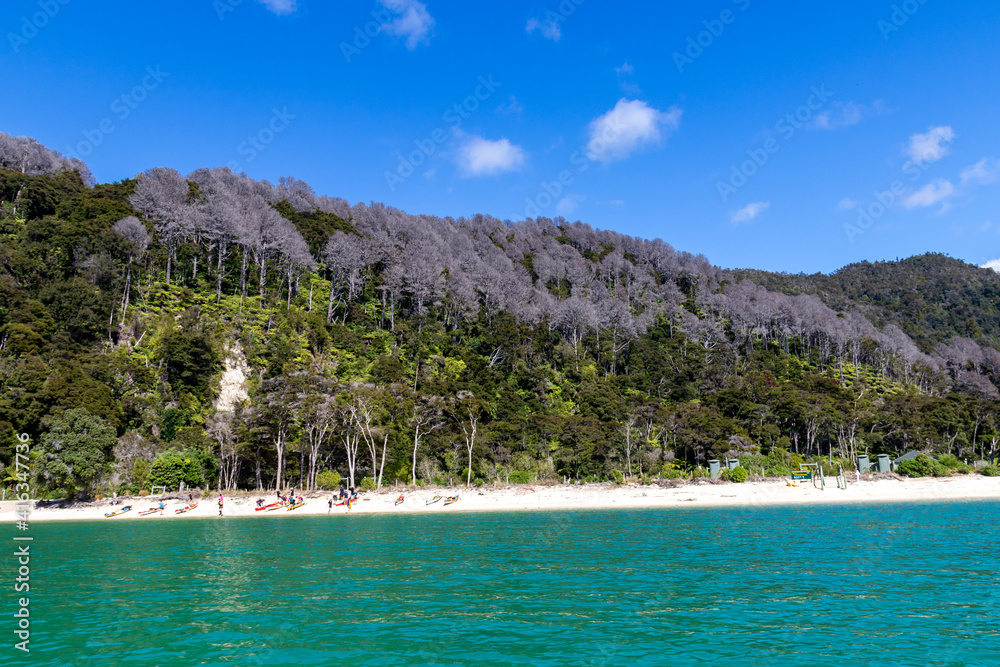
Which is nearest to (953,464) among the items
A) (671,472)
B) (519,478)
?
(671,472)

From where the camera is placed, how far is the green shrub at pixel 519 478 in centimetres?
5188

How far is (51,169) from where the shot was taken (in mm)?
85875

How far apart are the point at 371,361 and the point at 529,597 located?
51785 mm

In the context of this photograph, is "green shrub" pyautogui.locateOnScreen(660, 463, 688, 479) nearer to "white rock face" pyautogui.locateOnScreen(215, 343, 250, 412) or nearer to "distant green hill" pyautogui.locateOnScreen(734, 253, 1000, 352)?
"white rock face" pyautogui.locateOnScreen(215, 343, 250, 412)

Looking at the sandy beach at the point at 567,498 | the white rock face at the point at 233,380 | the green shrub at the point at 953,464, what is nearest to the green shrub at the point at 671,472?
the sandy beach at the point at 567,498

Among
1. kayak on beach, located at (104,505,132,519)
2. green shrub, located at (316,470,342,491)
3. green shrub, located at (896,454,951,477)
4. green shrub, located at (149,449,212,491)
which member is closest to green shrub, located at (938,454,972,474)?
green shrub, located at (896,454,951,477)

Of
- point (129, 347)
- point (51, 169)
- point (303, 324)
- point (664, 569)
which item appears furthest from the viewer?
point (51, 169)

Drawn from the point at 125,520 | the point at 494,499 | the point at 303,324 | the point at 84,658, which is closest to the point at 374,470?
the point at 494,499

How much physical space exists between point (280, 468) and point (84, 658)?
3746 cm

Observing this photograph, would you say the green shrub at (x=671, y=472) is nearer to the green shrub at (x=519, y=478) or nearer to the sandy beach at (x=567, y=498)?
the sandy beach at (x=567, y=498)

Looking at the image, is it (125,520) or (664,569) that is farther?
(125,520)

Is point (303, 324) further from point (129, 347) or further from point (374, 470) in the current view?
point (374, 470)

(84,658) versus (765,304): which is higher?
(765,304)

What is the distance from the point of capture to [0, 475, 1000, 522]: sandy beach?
41.2 meters
